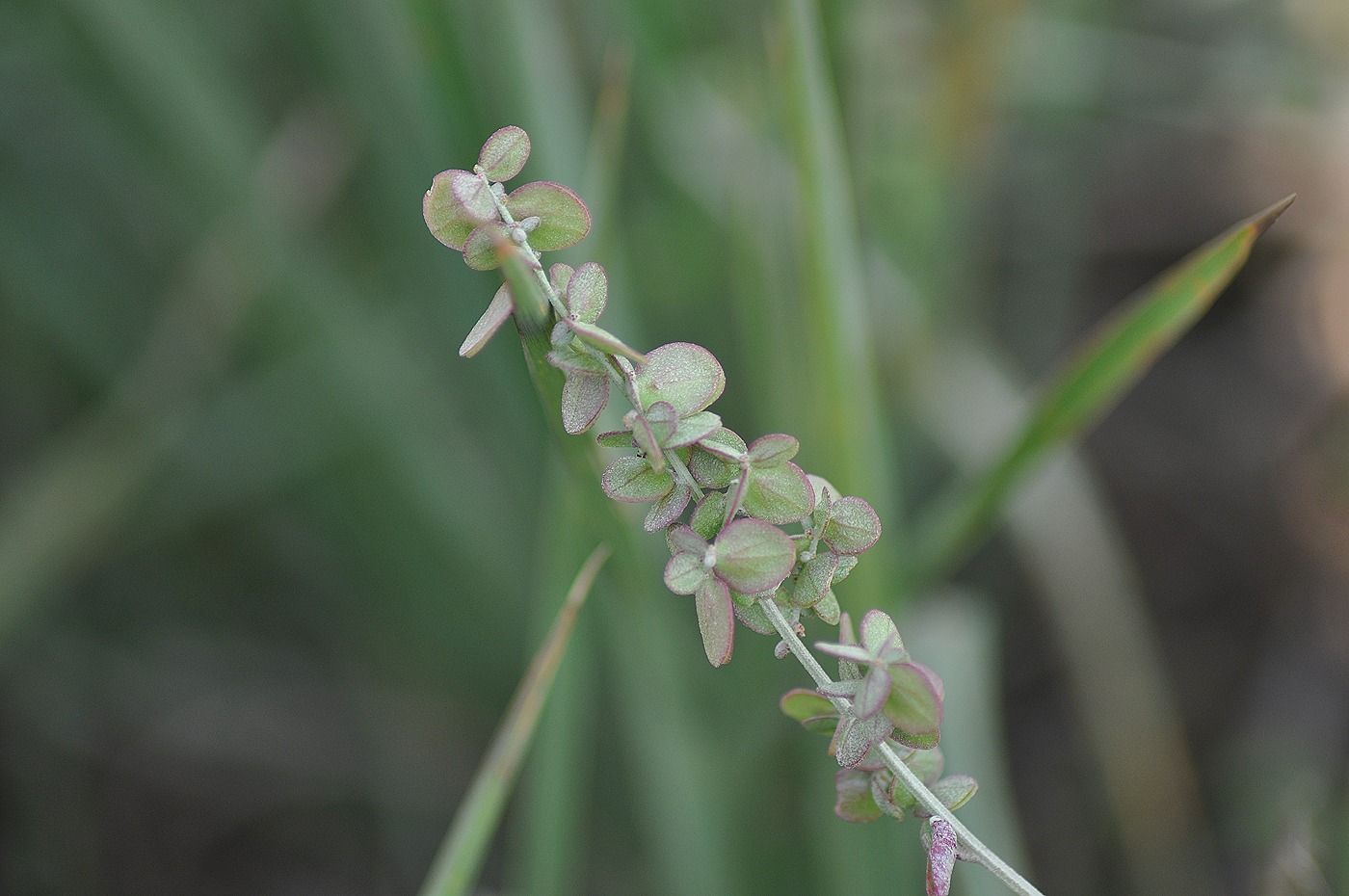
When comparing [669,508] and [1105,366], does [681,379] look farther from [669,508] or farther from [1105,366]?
[1105,366]

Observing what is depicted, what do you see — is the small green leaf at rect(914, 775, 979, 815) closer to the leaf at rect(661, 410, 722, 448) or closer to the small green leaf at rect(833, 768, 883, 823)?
the small green leaf at rect(833, 768, 883, 823)

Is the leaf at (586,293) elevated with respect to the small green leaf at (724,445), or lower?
elevated

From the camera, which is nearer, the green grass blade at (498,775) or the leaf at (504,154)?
the leaf at (504,154)

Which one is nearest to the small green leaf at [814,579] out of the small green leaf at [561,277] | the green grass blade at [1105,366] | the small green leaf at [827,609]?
the small green leaf at [827,609]

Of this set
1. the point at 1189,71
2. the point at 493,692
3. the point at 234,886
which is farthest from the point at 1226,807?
the point at 234,886

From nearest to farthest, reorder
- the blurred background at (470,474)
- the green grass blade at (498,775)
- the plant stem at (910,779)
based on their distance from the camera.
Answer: the plant stem at (910,779)
the green grass blade at (498,775)
the blurred background at (470,474)

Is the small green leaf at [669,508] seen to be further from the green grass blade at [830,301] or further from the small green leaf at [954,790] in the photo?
the green grass blade at [830,301]

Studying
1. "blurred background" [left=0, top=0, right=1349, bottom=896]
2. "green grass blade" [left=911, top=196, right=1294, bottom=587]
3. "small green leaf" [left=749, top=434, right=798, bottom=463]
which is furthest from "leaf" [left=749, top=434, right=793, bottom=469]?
"blurred background" [left=0, top=0, right=1349, bottom=896]

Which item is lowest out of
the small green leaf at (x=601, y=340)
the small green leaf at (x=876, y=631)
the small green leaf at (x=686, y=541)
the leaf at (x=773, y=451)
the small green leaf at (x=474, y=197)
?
the small green leaf at (x=876, y=631)
